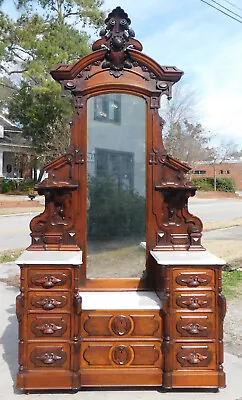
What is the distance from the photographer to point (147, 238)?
3.52 metres

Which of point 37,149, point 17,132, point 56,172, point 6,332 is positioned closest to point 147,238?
point 56,172

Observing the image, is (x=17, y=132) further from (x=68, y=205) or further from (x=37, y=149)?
(x=68, y=205)

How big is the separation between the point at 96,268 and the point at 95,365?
0.80 metres

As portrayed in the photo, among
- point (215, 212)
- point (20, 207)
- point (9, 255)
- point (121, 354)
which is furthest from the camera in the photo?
point (215, 212)

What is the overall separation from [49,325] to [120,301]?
0.58 metres

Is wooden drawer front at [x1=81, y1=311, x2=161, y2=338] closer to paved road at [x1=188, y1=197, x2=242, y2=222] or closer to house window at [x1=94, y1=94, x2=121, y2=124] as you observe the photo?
house window at [x1=94, y1=94, x2=121, y2=124]

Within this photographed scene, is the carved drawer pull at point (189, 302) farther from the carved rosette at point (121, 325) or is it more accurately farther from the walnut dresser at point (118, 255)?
the carved rosette at point (121, 325)

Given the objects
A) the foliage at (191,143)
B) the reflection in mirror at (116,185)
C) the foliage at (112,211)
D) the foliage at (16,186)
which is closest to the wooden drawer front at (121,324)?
the reflection in mirror at (116,185)

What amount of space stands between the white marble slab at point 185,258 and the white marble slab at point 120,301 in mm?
337

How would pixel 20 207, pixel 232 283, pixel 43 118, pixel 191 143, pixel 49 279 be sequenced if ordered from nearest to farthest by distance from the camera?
pixel 49 279 → pixel 232 283 → pixel 20 207 → pixel 43 118 → pixel 191 143

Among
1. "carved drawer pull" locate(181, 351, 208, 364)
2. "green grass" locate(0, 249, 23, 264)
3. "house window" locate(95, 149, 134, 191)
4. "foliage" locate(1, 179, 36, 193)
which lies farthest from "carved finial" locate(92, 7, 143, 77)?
"foliage" locate(1, 179, 36, 193)

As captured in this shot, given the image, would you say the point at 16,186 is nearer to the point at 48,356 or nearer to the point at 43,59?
the point at 43,59

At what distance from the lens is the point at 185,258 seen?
3.12 meters

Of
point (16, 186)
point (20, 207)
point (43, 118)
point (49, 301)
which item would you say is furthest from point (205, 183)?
point (49, 301)
